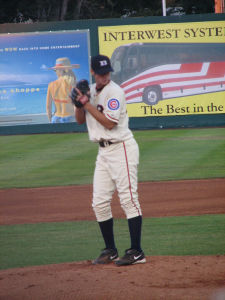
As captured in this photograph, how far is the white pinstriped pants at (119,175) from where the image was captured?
622cm

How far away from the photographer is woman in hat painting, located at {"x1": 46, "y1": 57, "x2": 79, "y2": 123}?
21.2 meters

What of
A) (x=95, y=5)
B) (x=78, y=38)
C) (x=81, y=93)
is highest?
(x=95, y=5)

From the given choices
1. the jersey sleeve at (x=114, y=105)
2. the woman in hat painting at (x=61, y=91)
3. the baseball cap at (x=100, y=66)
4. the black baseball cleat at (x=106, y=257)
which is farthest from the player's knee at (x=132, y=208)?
the woman in hat painting at (x=61, y=91)

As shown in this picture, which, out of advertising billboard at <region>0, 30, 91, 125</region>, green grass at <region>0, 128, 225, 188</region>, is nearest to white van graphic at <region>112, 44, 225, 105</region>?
advertising billboard at <region>0, 30, 91, 125</region>

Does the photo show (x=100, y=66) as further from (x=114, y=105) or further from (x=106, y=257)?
(x=106, y=257)

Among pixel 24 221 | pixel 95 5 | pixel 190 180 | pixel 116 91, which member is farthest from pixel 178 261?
pixel 95 5

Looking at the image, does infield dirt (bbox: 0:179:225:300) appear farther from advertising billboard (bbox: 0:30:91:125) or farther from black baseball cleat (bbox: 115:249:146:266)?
advertising billboard (bbox: 0:30:91:125)

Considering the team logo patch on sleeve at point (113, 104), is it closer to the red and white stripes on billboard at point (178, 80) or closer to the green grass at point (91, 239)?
the green grass at point (91, 239)

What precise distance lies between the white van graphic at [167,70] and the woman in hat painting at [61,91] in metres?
1.40

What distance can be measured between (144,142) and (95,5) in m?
24.8

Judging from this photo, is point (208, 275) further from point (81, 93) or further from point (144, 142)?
point (144, 142)

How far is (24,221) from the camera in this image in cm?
935

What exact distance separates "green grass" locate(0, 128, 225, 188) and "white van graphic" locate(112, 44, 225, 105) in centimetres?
190

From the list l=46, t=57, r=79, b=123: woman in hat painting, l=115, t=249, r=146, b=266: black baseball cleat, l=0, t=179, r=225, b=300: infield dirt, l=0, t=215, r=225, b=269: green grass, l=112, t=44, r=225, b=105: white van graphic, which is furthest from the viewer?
l=112, t=44, r=225, b=105: white van graphic
